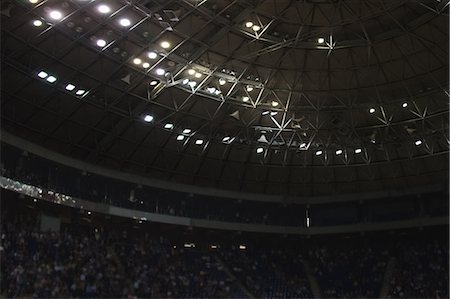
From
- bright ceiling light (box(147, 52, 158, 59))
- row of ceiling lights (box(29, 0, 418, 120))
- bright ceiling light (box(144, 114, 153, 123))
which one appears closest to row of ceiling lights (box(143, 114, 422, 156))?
bright ceiling light (box(144, 114, 153, 123))

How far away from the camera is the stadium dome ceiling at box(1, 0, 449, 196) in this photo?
1125 inches

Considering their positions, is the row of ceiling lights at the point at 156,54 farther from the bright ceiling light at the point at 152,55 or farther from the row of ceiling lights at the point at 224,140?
the row of ceiling lights at the point at 224,140

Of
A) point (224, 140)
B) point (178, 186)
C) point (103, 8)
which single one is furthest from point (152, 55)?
point (178, 186)

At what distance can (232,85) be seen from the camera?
113ft

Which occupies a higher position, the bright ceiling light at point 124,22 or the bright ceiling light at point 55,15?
the bright ceiling light at point 124,22

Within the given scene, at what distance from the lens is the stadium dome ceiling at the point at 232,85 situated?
2858 cm

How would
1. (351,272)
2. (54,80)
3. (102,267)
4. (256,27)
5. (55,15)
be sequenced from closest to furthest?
(55,15)
(256,27)
(54,80)
(102,267)
(351,272)

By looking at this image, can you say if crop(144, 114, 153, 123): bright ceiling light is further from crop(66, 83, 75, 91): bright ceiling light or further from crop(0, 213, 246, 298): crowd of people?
crop(0, 213, 246, 298): crowd of people

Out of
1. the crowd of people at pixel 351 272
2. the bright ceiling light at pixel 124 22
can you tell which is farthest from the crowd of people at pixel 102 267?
the bright ceiling light at pixel 124 22

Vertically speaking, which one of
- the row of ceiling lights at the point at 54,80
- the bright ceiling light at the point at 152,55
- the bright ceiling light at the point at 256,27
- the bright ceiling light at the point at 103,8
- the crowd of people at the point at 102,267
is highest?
the bright ceiling light at the point at 256,27

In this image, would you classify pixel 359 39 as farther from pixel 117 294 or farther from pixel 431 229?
pixel 431 229

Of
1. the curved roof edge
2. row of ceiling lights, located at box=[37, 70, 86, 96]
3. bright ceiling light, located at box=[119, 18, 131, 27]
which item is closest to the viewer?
bright ceiling light, located at box=[119, 18, 131, 27]

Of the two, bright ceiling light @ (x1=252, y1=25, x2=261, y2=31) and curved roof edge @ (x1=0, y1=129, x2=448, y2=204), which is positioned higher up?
bright ceiling light @ (x1=252, y1=25, x2=261, y2=31)

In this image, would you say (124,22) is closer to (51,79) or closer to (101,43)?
(101,43)
